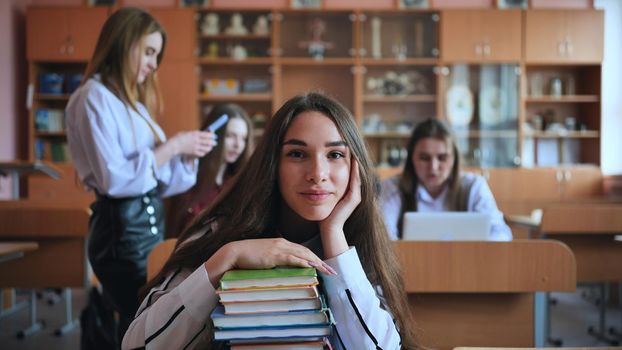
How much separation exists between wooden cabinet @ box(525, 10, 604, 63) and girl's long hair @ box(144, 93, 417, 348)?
5.39 metres

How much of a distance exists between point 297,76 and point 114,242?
4894 mm

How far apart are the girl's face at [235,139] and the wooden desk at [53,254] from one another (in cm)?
69

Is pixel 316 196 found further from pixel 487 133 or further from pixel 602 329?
pixel 487 133

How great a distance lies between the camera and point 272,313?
84 cm

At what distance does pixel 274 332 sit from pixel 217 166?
2.00 m

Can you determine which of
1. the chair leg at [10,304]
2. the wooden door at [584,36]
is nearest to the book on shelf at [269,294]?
the chair leg at [10,304]

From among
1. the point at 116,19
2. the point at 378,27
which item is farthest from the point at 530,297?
the point at 378,27

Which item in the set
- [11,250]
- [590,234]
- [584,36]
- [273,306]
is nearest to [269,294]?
[273,306]

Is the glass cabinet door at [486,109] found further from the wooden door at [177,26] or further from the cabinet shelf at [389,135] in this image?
the wooden door at [177,26]

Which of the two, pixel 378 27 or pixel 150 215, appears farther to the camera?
pixel 378 27

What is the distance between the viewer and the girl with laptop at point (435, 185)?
2717 millimetres

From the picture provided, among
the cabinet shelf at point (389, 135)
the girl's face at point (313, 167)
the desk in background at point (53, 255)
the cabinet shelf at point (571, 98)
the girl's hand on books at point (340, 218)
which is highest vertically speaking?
the cabinet shelf at point (571, 98)

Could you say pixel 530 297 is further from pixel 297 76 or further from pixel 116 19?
pixel 297 76

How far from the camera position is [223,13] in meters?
6.02
